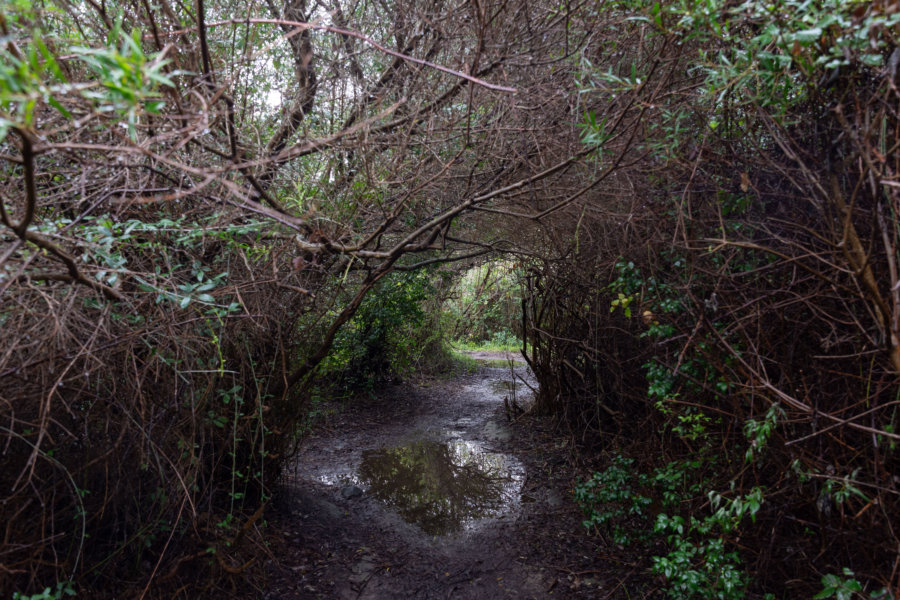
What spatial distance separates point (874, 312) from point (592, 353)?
3.43m

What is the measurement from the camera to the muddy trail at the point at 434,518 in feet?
12.7

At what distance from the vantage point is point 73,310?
2199 millimetres

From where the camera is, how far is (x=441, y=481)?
6.00 meters

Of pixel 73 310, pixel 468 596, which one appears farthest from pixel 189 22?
pixel 468 596

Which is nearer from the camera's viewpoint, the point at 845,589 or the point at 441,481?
the point at 845,589

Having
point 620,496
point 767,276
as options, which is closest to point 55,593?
point 620,496

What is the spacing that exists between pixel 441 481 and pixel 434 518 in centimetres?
95

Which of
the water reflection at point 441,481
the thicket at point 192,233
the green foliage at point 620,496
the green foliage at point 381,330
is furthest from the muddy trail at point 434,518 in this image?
the green foliage at point 381,330

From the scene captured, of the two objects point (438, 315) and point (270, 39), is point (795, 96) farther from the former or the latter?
point (438, 315)

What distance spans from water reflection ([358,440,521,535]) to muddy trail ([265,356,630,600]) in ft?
0.04

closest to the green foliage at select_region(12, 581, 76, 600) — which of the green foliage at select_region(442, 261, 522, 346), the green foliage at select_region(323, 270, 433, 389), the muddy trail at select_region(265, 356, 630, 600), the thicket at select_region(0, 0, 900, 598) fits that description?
the thicket at select_region(0, 0, 900, 598)

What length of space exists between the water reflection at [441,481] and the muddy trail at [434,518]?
1cm

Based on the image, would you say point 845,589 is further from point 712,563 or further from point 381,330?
point 381,330

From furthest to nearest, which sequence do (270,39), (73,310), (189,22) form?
1. (270,39)
2. (189,22)
3. (73,310)
